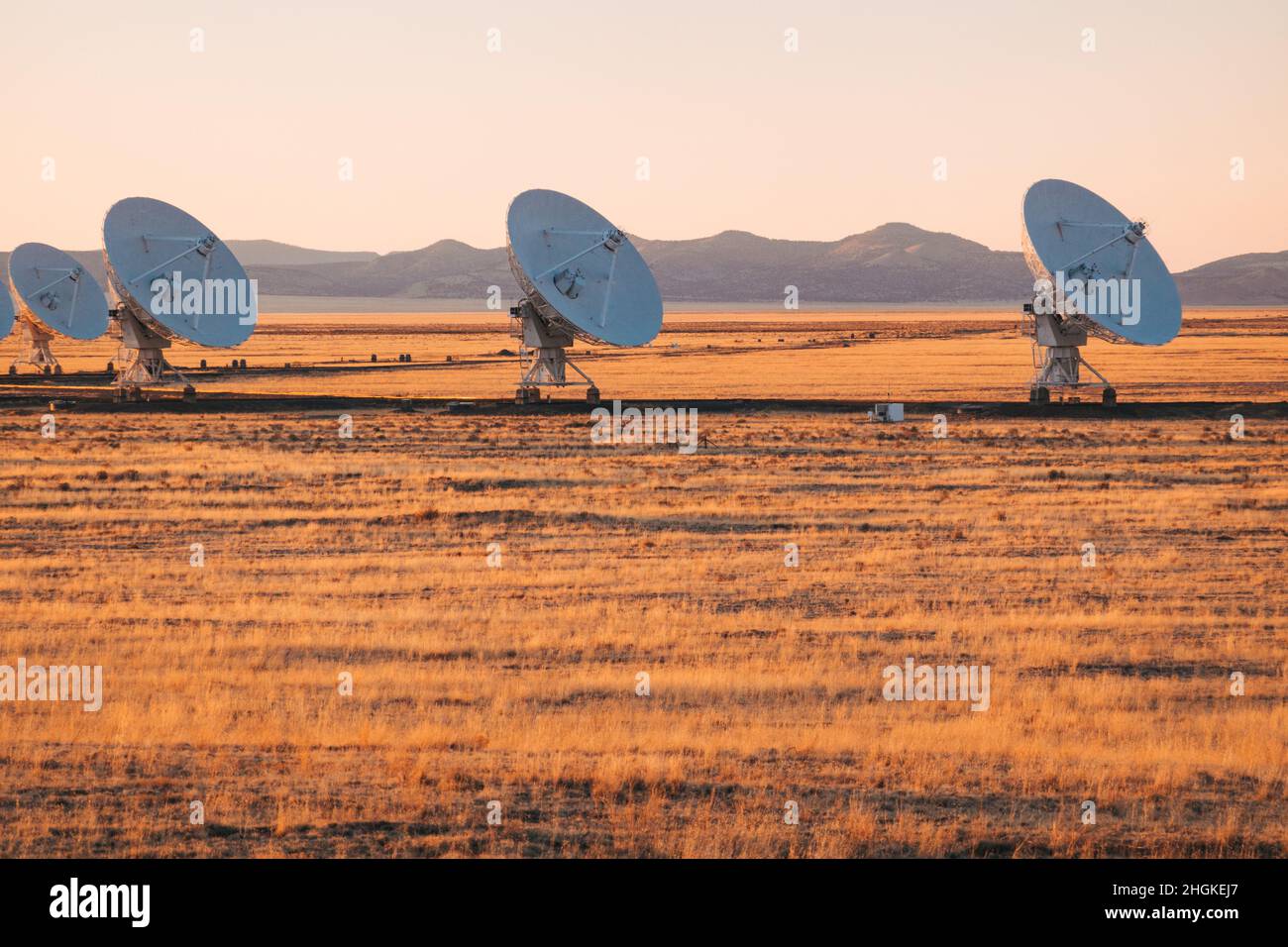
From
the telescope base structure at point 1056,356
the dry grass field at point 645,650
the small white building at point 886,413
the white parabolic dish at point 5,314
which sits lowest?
the dry grass field at point 645,650

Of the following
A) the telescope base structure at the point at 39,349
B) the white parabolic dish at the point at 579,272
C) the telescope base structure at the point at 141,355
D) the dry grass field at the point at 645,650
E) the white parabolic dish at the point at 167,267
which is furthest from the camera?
the telescope base structure at the point at 39,349

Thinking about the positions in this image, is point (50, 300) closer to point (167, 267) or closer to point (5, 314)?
point (5, 314)

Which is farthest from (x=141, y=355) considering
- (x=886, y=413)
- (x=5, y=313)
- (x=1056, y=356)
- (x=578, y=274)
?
(x=1056, y=356)

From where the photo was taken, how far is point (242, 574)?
80.9 ft

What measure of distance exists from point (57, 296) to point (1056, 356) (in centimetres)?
6539

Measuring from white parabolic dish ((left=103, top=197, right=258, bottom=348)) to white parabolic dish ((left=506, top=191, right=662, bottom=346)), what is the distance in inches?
581

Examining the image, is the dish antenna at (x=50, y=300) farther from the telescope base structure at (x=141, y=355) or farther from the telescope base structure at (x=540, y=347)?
the telescope base structure at (x=540, y=347)

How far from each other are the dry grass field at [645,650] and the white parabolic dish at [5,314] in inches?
2368

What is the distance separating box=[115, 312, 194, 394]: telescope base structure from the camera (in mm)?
70188

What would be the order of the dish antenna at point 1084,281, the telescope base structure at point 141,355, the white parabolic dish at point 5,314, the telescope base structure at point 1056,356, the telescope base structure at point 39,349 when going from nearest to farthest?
the dish antenna at point 1084,281
the telescope base structure at point 1056,356
the telescope base structure at point 141,355
the telescope base structure at point 39,349
the white parabolic dish at point 5,314

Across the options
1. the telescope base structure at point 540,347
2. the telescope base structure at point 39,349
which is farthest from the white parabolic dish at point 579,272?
the telescope base structure at point 39,349

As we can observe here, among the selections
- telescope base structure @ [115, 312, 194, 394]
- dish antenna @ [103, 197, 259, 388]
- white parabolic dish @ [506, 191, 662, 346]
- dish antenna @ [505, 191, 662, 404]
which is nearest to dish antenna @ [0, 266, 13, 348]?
telescope base structure @ [115, 312, 194, 394]

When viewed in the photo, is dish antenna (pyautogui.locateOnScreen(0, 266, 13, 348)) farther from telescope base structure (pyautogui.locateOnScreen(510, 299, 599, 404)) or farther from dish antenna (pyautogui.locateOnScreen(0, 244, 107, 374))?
telescope base structure (pyautogui.locateOnScreen(510, 299, 599, 404))

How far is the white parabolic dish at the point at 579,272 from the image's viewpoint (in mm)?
59156
